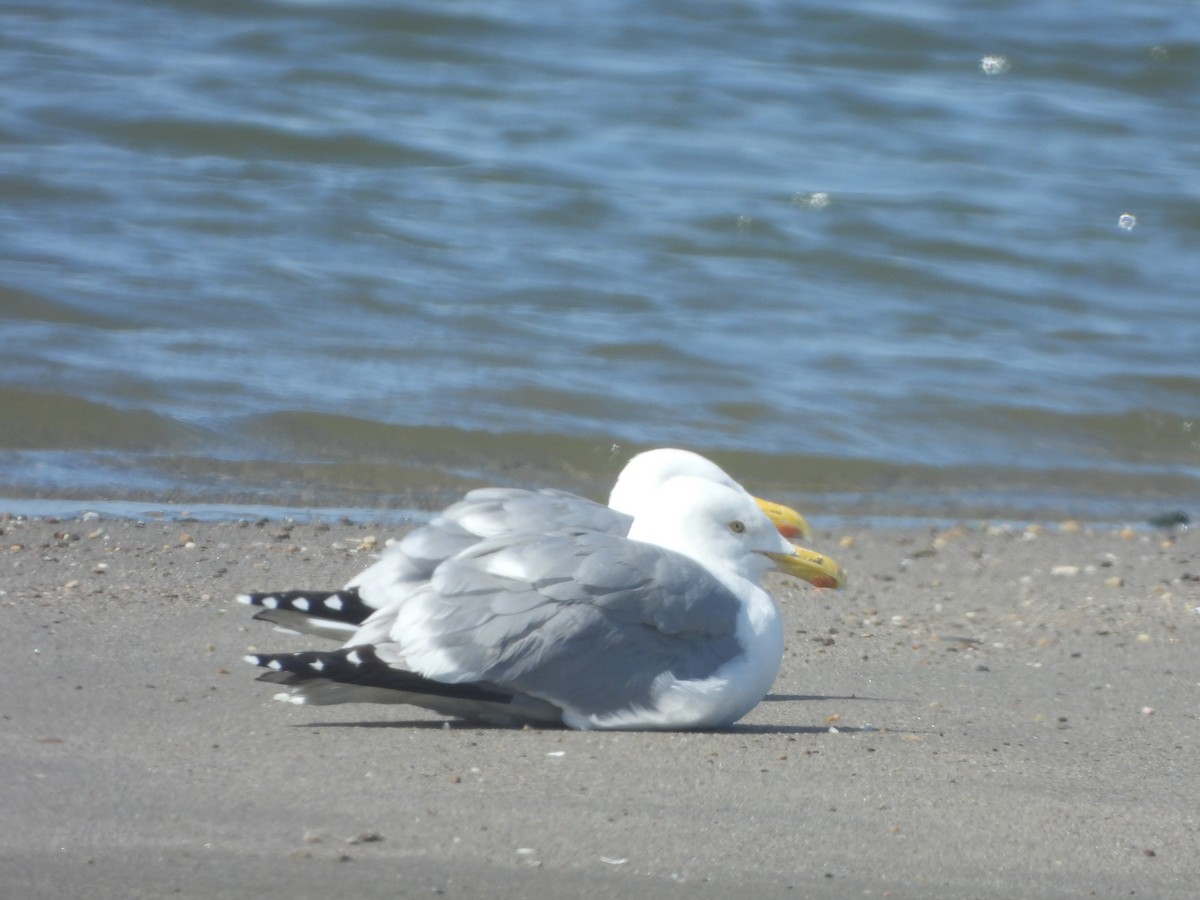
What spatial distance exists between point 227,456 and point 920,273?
5.74m

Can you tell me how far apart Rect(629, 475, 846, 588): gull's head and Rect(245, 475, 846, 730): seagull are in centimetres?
11

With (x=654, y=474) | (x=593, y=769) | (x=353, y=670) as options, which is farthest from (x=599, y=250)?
(x=593, y=769)

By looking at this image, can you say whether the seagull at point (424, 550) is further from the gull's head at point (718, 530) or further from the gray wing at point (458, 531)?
the gull's head at point (718, 530)

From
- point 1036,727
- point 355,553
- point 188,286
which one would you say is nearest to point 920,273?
point 188,286

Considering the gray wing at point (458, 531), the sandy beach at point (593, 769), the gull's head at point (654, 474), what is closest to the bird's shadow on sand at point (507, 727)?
the sandy beach at point (593, 769)

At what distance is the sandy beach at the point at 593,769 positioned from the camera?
2977 millimetres

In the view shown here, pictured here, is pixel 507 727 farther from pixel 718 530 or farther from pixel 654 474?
pixel 654 474

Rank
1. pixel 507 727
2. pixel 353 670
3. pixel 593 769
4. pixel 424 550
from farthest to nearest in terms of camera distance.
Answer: pixel 424 550 → pixel 507 727 → pixel 353 670 → pixel 593 769

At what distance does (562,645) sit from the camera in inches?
155

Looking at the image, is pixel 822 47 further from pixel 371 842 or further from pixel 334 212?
pixel 371 842

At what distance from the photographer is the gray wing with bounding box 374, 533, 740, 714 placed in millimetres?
3902

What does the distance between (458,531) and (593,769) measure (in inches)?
32.7

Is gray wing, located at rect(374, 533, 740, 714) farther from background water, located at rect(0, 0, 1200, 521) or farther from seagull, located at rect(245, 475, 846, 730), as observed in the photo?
background water, located at rect(0, 0, 1200, 521)

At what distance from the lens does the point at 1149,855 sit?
325cm
